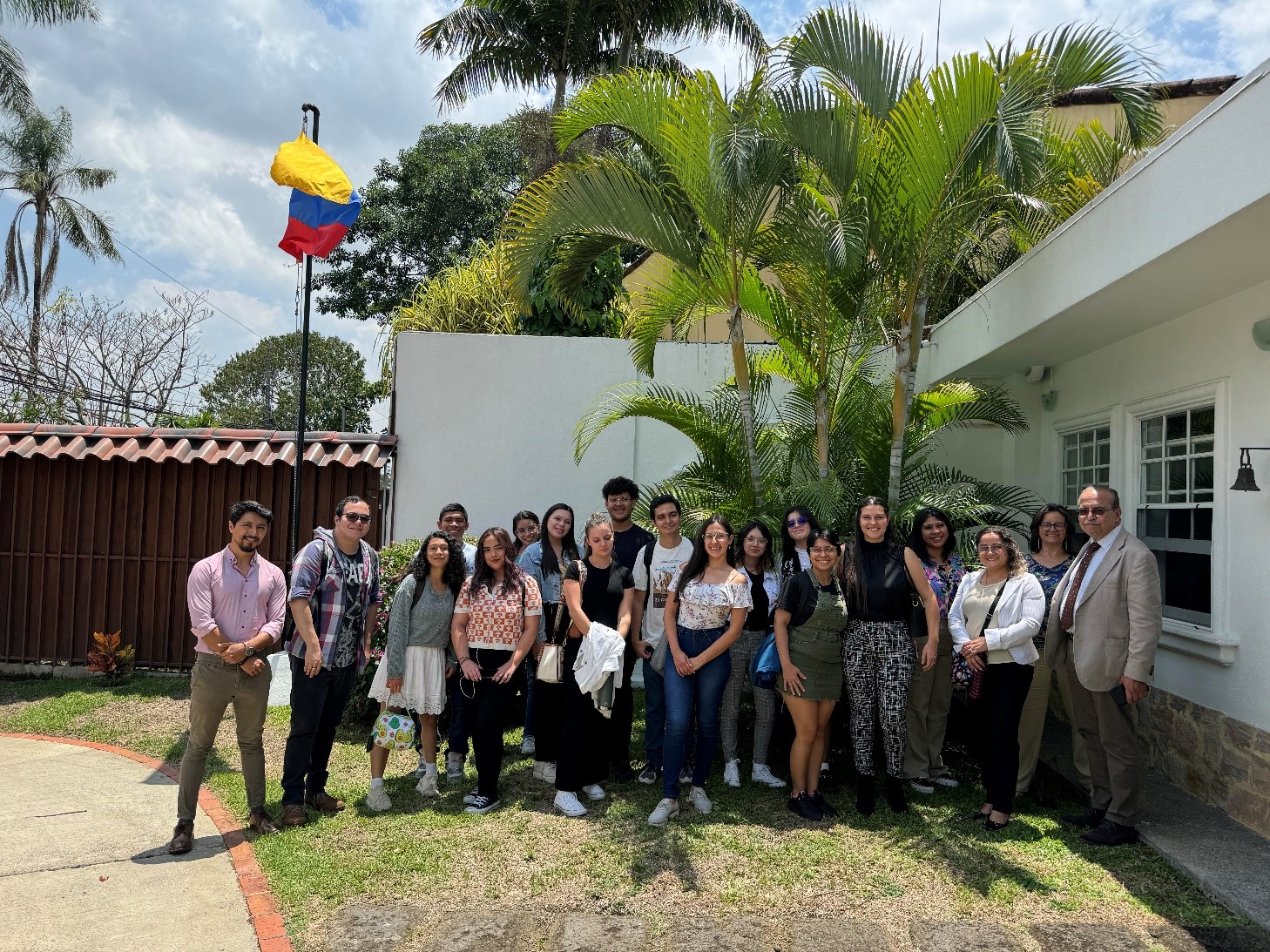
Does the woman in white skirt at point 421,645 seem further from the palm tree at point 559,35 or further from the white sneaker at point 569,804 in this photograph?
the palm tree at point 559,35

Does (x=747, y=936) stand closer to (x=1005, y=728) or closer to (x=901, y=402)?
(x=1005, y=728)

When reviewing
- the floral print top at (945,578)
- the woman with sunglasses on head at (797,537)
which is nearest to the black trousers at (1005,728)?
the floral print top at (945,578)

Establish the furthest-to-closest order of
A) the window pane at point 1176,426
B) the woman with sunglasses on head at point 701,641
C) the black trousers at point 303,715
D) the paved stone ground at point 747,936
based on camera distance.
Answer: the window pane at point 1176,426 → the woman with sunglasses on head at point 701,641 → the black trousers at point 303,715 → the paved stone ground at point 747,936

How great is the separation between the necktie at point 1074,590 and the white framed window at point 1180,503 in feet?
3.49

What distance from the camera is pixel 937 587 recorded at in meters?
5.51

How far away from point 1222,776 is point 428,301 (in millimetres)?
9104

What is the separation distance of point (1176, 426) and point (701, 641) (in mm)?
3594

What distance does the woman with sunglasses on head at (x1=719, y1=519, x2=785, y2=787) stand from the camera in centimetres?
558

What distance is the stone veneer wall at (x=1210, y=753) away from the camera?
4.70 metres

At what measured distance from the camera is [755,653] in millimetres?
5723

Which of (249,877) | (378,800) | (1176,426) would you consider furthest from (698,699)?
(1176,426)

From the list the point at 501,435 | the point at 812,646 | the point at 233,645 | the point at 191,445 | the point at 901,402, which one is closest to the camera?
the point at 233,645

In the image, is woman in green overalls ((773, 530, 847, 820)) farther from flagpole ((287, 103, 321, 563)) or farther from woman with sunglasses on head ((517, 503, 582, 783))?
flagpole ((287, 103, 321, 563))

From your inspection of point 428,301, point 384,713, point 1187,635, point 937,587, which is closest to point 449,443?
point 428,301
